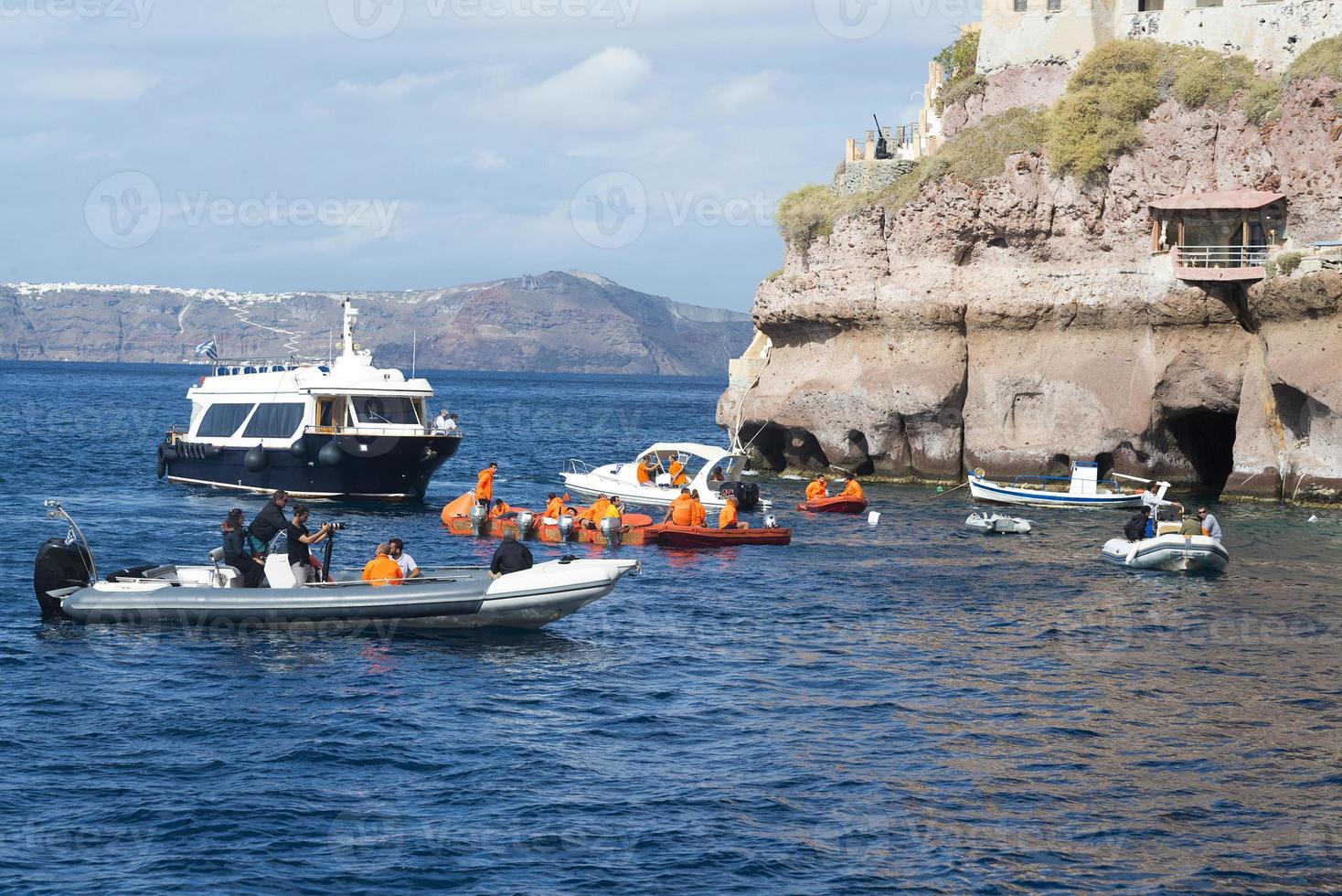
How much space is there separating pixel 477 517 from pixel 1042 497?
60.9 ft

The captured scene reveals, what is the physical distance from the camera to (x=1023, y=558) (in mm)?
A: 37188

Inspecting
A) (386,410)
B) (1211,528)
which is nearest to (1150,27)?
(1211,528)

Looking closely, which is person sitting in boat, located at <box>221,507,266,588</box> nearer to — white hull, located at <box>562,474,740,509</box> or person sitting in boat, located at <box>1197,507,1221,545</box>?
white hull, located at <box>562,474,740,509</box>

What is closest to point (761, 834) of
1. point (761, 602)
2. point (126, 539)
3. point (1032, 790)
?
point (1032, 790)

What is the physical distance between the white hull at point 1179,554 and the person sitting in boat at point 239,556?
66.4ft

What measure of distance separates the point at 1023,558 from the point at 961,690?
14801 mm

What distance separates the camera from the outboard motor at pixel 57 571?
86.4 feet

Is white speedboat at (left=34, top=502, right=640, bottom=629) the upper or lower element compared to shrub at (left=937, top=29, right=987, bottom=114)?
lower

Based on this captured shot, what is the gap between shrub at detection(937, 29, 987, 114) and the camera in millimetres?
56688

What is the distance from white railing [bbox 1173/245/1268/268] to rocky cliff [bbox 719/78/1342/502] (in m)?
0.85

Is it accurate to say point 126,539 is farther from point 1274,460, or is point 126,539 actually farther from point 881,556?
point 1274,460

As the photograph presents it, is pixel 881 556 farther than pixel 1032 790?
Yes

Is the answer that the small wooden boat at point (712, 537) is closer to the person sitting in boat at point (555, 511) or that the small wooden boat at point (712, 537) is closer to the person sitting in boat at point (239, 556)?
the person sitting in boat at point (555, 511)

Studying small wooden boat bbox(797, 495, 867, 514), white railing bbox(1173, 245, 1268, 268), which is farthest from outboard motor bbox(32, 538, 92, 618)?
white railing bbox(1173, 245, 1268, 268)
